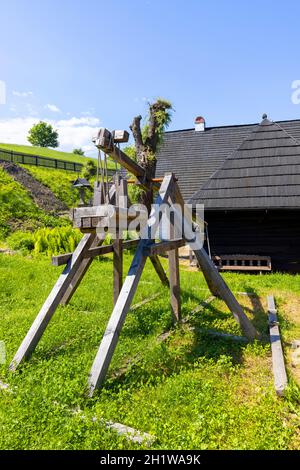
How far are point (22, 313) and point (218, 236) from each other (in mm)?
7331

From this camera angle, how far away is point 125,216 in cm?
390

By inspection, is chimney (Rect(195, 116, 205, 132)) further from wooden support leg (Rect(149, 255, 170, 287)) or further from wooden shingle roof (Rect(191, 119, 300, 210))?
wooden support leg (Rect(149, 255, 170, 287))

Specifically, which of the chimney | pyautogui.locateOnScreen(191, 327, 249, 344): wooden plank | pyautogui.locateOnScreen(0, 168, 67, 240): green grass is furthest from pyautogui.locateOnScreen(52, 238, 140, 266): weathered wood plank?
the chimney

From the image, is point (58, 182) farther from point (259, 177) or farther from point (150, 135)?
point (150, 135)

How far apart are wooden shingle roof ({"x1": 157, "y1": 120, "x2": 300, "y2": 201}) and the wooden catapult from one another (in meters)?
10.0

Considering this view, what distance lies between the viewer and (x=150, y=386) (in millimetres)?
3430

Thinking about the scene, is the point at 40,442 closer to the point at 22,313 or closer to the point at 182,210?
the point at 22,313

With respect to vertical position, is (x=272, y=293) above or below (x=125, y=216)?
below

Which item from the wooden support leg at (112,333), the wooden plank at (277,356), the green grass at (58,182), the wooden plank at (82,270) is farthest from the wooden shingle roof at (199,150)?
the wooden support leg at (112,333)

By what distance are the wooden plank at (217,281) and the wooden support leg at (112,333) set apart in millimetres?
1336

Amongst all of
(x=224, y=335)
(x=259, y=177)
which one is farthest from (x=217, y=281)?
(x=259, y=177)

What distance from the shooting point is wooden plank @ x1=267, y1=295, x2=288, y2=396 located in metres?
3.44
